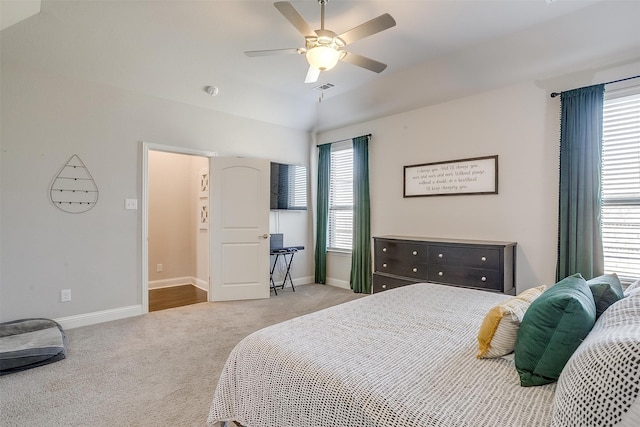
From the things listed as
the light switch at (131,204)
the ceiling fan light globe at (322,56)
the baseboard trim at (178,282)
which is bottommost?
the baseboard trim at (178,282)

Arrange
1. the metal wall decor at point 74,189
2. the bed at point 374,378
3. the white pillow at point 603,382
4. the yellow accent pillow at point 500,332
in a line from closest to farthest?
the white pillow at point 603,382 < the bed at point 374,378 < the yellow accent pillow at point 500,332 < the metal wall decor at point 74,189

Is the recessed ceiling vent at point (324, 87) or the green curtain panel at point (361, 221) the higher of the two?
the recessed ceiling vent at point (324, 87)

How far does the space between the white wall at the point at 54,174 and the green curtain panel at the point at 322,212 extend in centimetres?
217

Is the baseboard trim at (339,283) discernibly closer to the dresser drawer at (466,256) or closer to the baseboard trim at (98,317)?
the dresser drawer at (466,256)

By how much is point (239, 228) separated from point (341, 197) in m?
1.77

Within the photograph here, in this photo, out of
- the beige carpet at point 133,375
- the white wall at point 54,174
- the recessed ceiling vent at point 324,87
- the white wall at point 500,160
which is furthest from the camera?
the recessed ceiling vent at point 324,87

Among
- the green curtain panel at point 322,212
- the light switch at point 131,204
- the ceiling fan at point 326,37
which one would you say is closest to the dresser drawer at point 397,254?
the green curtain panel at point 322,212

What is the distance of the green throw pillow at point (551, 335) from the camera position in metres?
1.06

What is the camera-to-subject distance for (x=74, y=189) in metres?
3.46

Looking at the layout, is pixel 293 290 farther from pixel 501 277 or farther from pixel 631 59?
pixel 631 59

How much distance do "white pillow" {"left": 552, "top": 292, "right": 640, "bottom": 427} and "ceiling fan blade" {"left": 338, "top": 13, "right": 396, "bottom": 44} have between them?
6.97ft

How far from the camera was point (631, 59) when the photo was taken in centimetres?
277

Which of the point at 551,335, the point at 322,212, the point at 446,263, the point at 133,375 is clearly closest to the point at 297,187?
the point at 322,212

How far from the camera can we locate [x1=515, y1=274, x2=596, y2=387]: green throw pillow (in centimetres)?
106
